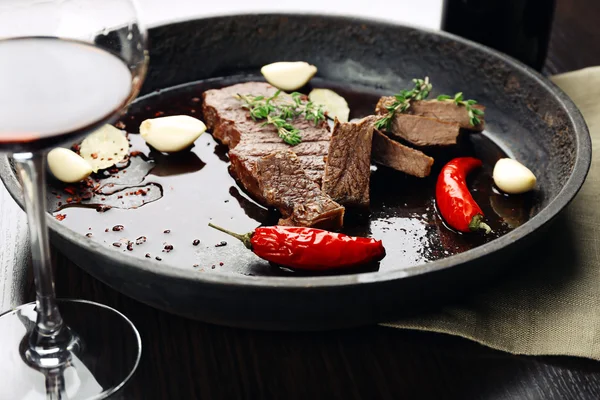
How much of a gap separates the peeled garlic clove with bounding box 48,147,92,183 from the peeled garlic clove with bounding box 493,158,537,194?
5.09 ft

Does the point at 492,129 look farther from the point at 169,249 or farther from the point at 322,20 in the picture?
the point at 169,249

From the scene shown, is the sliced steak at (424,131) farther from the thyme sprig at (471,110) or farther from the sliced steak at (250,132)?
the sliced steak at (250,132)

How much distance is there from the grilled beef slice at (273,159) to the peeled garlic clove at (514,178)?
2.22ft

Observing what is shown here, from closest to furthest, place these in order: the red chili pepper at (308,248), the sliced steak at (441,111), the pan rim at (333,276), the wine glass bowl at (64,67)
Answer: the wine glass bowl at (64,67) → the pan rim at (333,276) → the red chili pepper at (308,248) → the sliced steak at (441,111)

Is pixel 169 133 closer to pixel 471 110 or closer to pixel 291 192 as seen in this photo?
pixel 291 192

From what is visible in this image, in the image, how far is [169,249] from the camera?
8.14 ft

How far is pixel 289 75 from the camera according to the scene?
3.49 meters

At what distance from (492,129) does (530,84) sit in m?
0.25

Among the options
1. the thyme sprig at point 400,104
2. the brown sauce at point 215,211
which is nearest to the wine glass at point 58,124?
the brown sauce at point 215,211

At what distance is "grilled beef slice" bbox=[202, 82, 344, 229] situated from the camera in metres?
2.58

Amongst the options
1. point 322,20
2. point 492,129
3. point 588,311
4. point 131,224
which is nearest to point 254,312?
point 131,224

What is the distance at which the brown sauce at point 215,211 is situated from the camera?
2.49 m

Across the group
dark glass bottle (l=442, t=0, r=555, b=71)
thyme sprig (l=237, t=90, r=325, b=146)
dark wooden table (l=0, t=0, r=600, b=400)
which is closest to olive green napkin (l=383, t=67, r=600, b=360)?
dark wooden table (l=0, t=0, r=600, b=400)

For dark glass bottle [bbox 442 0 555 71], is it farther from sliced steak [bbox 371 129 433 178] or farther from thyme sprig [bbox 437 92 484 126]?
sliced steak [bbox 371 129 433 178]
